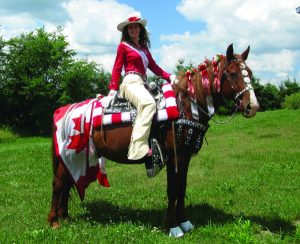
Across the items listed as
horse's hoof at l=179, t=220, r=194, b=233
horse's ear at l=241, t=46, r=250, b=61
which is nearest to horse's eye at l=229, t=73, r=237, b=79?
horse's ear at l=241, t=46, r=250, b=61

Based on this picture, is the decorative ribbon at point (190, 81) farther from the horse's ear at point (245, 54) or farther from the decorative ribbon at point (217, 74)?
the horse's ear at point (245, 54)

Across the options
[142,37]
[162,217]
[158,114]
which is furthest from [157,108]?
[162,217]

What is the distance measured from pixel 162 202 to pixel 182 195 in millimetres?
1623

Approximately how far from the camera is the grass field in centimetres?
623

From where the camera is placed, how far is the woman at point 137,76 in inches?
240

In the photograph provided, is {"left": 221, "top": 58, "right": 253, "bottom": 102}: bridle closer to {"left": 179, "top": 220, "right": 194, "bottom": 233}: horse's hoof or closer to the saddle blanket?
the saddle blanket

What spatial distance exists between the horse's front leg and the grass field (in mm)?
193

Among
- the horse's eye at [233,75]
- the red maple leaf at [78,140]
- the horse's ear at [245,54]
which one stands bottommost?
the red maple leaf at [78,140]

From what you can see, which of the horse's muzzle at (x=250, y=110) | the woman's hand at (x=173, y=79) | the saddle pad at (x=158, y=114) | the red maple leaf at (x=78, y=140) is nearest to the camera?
the horse's muzzle at (x=250, y=110)

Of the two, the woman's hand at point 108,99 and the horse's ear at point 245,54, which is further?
the woman's hand at point 108,99

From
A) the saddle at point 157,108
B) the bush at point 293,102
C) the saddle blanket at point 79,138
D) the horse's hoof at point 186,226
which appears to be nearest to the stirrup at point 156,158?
the saddle at point 157,108

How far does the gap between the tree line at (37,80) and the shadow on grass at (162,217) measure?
75.2 ft

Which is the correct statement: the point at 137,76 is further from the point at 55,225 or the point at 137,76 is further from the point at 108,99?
the point at 55,225

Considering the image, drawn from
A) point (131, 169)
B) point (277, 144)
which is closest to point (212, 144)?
point (277, 144)
